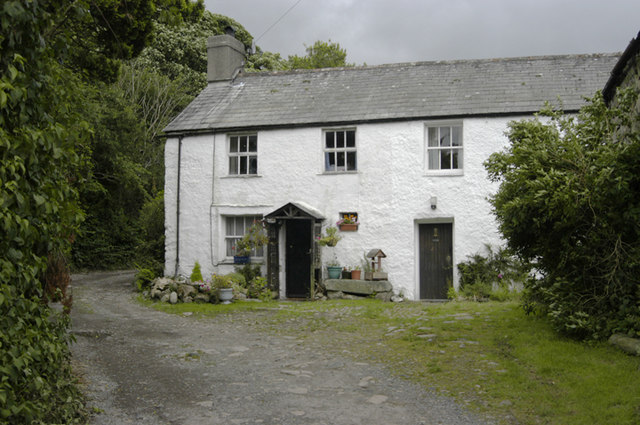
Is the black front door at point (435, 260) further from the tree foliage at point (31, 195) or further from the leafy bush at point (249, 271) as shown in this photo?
the tree foliage at point (31, 195)

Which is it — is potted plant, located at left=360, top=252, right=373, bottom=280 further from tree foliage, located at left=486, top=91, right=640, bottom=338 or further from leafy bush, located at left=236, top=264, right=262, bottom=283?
tree foliage, located at left=486, top=91, right=640, bottom=338

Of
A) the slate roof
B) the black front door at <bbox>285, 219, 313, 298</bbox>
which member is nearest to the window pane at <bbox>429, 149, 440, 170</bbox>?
the slate roof

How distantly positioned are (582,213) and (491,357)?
2.20 metres

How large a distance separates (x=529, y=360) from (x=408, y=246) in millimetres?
8180

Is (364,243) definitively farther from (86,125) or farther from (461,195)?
(86,125)

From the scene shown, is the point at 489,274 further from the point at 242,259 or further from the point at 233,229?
the point at 233,229

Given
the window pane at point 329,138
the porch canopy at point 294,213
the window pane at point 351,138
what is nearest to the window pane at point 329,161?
the window pane at point 329,138

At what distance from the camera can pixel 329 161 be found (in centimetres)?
1625

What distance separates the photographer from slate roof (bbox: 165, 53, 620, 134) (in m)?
15.4

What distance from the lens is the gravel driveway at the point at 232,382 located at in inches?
218

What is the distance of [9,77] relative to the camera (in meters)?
3.96

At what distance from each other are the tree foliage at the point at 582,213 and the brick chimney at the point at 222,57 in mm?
12160

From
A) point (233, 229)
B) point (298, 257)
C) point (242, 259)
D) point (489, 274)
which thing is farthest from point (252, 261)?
point (489, 274)

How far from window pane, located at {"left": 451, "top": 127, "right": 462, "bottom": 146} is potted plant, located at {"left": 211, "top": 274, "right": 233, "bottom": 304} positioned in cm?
689
